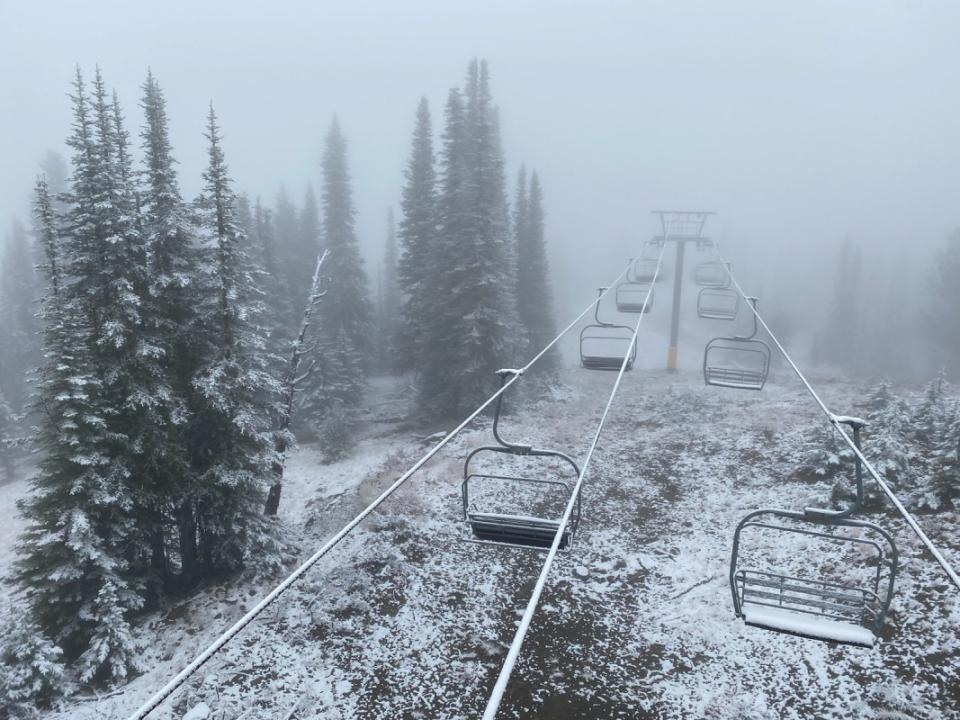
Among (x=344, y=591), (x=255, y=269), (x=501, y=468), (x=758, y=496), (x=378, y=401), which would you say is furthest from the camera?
(x=378, y=401)

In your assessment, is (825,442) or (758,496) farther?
(825,442)

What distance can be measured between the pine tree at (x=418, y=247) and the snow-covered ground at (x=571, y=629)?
40.6ft

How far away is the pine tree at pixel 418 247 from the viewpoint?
105 feet

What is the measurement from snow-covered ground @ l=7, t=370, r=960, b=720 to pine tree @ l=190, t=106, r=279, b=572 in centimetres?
185

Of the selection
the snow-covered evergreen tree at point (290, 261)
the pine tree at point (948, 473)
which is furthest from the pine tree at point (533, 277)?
the pine tree at point (948, 473)

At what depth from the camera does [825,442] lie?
20.9m

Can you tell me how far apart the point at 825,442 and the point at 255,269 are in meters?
21.4

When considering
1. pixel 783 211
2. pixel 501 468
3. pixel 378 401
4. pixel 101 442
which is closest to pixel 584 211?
pixel 783 211

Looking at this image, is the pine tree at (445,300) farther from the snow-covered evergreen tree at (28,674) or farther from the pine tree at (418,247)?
the snow-covered evergreen tree at (28,674)

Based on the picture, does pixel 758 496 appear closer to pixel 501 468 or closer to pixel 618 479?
pixel 618 479

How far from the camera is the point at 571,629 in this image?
14.0 m

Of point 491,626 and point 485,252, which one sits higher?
point 485,252

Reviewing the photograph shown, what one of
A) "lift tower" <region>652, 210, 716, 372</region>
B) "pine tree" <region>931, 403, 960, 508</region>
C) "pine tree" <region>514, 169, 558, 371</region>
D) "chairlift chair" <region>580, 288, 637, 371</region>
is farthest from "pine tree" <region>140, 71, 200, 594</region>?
"pine tree" <region>514, 169, 558, 371</region>

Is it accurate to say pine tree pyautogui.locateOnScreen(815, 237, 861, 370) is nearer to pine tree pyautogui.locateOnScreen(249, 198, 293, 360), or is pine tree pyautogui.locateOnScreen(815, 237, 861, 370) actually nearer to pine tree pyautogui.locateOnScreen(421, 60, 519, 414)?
pine tree pyautogui.locateOnScreen(421, 60, 519, 414)
